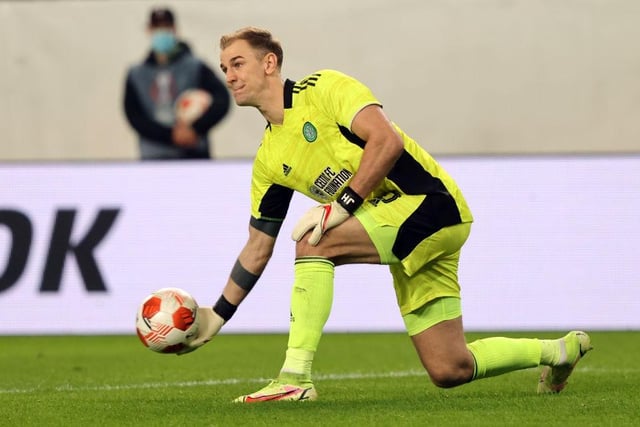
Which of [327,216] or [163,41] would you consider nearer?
[327,216]

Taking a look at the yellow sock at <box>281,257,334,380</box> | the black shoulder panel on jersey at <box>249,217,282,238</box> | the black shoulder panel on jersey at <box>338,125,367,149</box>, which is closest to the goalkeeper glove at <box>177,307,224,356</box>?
the black shoulder panel on jersey at <box>249,217,282,238</box>

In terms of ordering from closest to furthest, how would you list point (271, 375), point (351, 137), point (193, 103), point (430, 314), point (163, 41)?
point (351, 137)
point (430, 314)
point (271, 375)
point (193, 103)
point (163, 41)

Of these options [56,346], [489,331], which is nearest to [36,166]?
[56,346]

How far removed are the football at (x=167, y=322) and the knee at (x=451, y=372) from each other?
43.8 inches

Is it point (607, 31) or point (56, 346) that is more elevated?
point (607, 31)

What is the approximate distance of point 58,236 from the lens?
11.5 meters

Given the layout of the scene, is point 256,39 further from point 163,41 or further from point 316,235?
point 163,41

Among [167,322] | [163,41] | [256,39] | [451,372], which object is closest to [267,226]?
[167,322]

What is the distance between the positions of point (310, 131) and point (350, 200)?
1.43ft

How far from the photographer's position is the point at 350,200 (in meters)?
6.02

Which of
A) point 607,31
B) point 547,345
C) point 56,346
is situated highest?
point 607,31

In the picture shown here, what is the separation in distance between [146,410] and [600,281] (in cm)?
587

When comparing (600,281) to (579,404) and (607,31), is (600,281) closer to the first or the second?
(607,31)

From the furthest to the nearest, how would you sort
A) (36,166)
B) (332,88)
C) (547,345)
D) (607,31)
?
1. (607,31)
2. (36,166)
3. (547,345)
4. (332,88)
